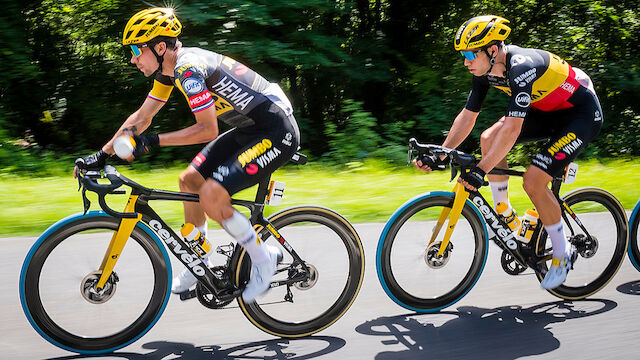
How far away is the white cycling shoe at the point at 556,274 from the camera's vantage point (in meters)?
4.77

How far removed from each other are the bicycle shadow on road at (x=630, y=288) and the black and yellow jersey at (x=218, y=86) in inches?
117

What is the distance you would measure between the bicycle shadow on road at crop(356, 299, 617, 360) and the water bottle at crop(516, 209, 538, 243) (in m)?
0.49

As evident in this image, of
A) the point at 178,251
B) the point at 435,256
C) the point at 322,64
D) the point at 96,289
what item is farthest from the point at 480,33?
the point at 322,64

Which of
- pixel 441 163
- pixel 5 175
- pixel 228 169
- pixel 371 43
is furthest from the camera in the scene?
pixel 371 43

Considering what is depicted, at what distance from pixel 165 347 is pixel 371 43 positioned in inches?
448

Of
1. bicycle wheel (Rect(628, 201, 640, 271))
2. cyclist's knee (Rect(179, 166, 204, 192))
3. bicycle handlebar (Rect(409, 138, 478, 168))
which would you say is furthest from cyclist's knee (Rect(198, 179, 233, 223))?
bicycle wheel (Rect(628, 201, 640, 271))

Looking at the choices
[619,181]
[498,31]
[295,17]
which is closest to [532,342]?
[498,31]

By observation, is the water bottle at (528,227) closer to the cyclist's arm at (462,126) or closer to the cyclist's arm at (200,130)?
the cyclist's arm at (462,126)

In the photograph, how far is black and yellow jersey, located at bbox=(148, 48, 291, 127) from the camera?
3.73 m

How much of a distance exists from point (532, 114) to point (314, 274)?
2082mm

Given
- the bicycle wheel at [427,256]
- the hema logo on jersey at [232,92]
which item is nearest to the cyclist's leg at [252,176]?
the hema logo on jersey at [232,92]

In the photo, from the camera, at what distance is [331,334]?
4.33m

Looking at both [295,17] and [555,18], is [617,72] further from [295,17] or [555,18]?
[295,17]

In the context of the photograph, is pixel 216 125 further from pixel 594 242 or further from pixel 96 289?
pixel 594 242
